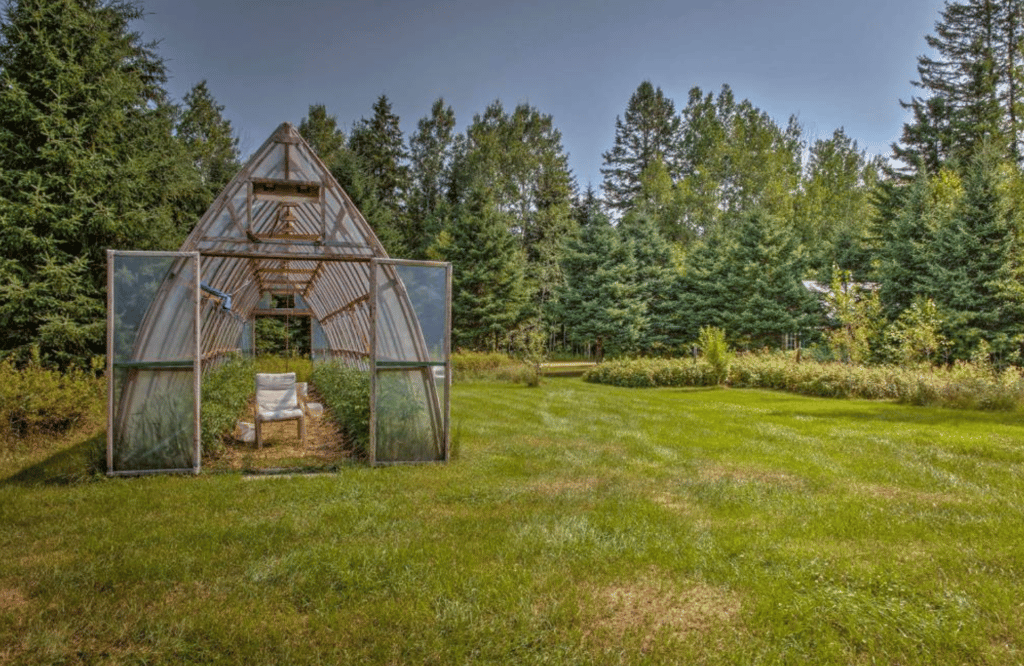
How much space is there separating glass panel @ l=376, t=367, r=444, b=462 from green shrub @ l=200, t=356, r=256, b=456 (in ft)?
8.20

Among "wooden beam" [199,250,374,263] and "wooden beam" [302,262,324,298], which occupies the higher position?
"wooden beam" [302,262,324,298]

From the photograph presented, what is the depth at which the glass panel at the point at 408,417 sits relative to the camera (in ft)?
24.7

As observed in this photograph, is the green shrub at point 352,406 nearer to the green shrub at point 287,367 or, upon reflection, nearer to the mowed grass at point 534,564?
the mowed grass at point 534,564

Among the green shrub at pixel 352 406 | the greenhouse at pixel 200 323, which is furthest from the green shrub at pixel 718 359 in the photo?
the greenhouse at pixel 200 323

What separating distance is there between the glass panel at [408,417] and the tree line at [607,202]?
8.36 metres

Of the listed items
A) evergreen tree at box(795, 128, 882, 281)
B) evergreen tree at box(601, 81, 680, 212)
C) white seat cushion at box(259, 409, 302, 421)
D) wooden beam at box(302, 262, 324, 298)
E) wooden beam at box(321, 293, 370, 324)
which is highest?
evergreen tree at box(601, 81, 680, 212)

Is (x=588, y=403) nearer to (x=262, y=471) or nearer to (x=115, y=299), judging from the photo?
(x=262, y=471)

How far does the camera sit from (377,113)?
127ft

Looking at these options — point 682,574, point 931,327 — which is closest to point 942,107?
point 931,327

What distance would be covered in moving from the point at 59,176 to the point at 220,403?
6.75m

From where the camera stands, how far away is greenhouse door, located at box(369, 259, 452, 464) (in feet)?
24.7

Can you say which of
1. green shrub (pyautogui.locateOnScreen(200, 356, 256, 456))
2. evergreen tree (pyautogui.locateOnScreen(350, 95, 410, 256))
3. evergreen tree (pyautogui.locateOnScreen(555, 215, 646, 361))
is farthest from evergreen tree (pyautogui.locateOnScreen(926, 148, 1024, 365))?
evergreen tree (pyautogui.locateOnScreen(350, 95, 410, 256))

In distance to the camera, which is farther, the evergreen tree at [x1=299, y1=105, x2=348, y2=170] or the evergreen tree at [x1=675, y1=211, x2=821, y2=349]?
the evergreen tree at [x1=299, y1=105, x2=348, y2=170]

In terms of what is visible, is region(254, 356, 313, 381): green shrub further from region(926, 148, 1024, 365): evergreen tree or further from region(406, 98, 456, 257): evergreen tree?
region(926, 148, 1024, 365): evergreen tree
